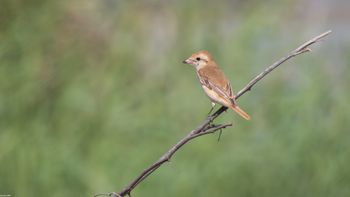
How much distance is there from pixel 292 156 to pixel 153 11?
7.86 feet

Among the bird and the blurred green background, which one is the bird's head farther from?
the blurred green background

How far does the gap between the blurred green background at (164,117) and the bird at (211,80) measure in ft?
8.93

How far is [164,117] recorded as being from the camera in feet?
25.8

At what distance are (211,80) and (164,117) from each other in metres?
3.01

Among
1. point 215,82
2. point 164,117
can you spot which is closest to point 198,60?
point 215,82

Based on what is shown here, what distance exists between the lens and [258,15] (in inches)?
335

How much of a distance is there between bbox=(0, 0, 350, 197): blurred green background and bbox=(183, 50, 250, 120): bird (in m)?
2.72

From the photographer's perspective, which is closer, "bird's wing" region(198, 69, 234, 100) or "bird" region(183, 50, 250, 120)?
"bird" region(183, 50, 250, 120)

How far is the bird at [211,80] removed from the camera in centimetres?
461

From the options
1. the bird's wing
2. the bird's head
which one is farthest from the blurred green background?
the bird's head

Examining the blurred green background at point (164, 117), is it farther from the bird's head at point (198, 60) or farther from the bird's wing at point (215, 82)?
the bird's head at point (198, 60)

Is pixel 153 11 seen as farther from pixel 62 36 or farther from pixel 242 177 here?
pixel 242 177

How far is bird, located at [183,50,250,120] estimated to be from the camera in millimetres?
4609

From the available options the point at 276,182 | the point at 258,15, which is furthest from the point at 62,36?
the point at 276,182
